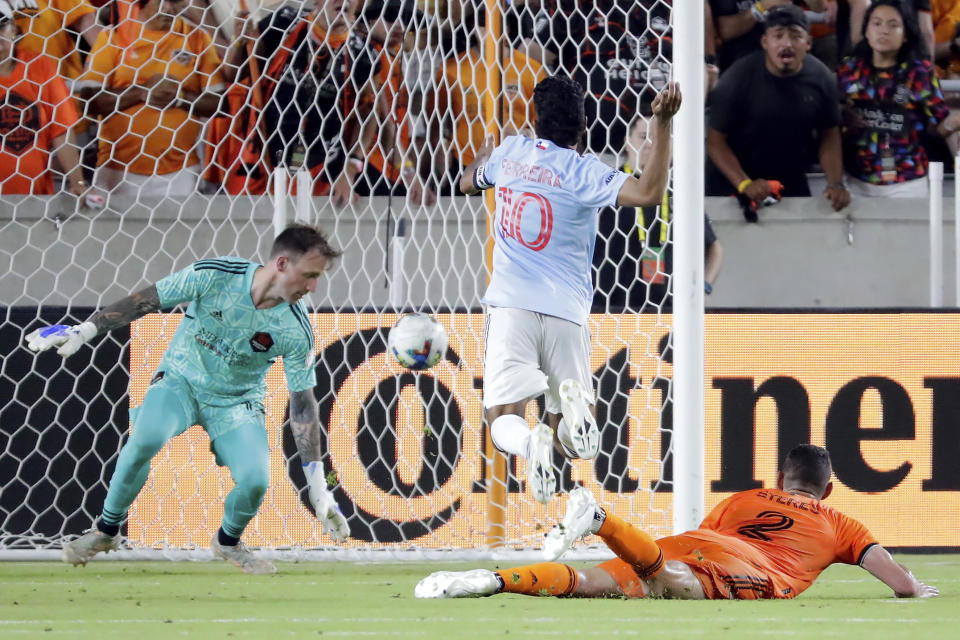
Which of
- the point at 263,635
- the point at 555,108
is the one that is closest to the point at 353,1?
the point at 555,108

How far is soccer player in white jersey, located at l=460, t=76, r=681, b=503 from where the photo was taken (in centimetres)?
532

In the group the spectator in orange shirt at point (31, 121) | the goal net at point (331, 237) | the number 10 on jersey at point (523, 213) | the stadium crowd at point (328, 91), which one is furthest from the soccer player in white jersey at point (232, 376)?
the spectator in orange shirt at point (31, 121)

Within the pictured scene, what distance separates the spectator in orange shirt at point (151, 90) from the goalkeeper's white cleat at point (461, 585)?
376 centimetres

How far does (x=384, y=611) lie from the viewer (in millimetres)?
4461

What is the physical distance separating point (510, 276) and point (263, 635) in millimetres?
2086

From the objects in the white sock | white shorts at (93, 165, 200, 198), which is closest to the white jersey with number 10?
the white sock

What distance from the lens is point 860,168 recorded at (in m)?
8.69

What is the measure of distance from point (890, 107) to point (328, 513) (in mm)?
4935

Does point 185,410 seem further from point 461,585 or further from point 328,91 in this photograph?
point 328,91

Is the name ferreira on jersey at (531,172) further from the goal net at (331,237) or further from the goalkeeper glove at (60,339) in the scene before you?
the goalkeeper glove at (60,339)

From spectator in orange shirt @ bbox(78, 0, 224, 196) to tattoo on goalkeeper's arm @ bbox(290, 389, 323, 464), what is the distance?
227 cm

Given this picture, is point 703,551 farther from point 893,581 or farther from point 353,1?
point 353,1

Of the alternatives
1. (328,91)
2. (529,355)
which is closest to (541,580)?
(529,355)

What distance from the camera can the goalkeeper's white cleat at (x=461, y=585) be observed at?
430cm
